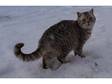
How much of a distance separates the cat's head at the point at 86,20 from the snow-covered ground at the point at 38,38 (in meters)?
0.03

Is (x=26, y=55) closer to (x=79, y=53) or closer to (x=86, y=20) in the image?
(x=79, y=53)

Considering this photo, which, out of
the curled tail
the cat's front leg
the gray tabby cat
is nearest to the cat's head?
the gray tabby cat

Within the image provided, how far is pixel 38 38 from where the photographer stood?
7.39 ft

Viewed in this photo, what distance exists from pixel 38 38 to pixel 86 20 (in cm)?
Answer: 34

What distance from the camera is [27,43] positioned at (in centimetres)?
224

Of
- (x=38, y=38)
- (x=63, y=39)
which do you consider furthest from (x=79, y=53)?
(x=38, y=38)

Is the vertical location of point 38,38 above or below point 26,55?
above

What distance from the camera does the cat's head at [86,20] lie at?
2256 mm

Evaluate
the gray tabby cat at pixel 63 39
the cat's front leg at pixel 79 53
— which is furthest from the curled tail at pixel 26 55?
the cat's front leg at pixel 79 53

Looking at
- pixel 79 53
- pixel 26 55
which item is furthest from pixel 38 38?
pixel 79 53

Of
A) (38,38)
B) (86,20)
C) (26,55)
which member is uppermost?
(86,20)

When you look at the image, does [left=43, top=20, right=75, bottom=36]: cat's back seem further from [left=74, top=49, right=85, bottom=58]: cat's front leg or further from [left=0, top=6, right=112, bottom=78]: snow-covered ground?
[left=74, top=49, right=85, bottom=58]: cat's front leg

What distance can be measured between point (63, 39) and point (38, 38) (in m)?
0.17

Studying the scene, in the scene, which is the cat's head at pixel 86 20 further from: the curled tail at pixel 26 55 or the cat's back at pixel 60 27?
the curled tail at pixel 26 55
